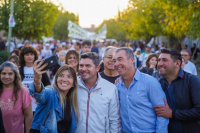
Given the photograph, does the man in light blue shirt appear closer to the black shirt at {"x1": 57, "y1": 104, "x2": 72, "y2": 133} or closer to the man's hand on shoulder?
the man's hand on shoulder

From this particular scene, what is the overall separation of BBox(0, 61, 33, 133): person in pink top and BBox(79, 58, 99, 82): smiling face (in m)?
1.30

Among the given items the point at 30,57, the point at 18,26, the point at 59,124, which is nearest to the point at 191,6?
the point at 30,57

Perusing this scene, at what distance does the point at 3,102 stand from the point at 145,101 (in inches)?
91.8

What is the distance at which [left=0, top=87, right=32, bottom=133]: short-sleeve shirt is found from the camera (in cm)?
456

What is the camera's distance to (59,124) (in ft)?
12.1

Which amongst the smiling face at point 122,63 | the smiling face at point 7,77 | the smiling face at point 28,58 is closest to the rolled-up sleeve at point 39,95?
the smiling face at point 122,63

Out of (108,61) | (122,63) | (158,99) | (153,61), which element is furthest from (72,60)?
(158,99)

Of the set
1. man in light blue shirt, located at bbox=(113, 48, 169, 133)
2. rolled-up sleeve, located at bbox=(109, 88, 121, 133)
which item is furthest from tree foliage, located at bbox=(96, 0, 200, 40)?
rolled-up sleeve, located at bbox=(109, 88, 121, 133)

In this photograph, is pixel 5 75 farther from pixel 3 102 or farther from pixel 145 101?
pixel 145 101

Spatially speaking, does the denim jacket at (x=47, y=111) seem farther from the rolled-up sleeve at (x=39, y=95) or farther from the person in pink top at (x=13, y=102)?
the person in pink top at (x=13, y=102)

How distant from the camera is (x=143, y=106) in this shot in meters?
3.79

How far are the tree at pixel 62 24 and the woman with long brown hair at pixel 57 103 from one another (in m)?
→ 57.5

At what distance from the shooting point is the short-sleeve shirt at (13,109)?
180 inches

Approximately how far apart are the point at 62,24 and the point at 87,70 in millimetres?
57927
